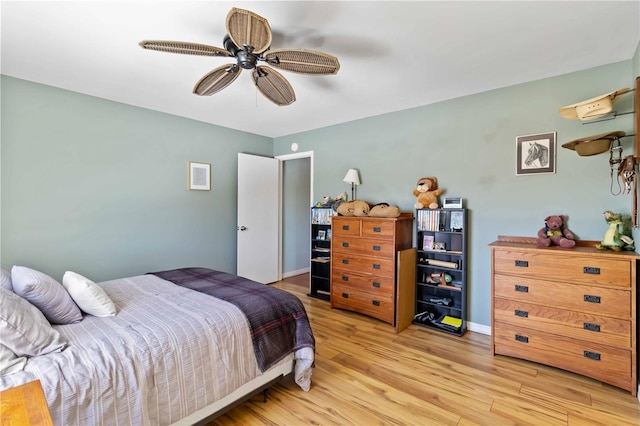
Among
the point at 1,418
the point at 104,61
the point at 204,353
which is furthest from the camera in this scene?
the point at 104,61

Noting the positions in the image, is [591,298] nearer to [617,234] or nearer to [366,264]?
[617,234]

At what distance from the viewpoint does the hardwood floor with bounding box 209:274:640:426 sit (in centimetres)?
180

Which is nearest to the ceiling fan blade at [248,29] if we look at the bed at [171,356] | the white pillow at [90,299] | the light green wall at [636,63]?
the bed at [171,356]

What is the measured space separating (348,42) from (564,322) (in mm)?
2579

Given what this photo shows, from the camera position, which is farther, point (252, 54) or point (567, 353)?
point (567, 353)

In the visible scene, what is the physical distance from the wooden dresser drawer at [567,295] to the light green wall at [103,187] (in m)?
3.46

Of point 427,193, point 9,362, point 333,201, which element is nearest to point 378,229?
point 427,193

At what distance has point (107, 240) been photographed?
3168 mm

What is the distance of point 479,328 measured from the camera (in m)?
2.97

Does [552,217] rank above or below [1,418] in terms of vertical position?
above

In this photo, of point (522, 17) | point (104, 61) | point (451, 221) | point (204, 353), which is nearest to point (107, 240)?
point (104, 61)

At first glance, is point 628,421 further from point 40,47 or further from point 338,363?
point 40,47

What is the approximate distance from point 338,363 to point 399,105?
2.72 metres

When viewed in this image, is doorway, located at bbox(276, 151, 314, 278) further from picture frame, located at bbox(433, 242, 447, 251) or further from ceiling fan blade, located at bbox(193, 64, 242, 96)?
ceiling fan blade, located at bbox(193, 64, 242, 96)
